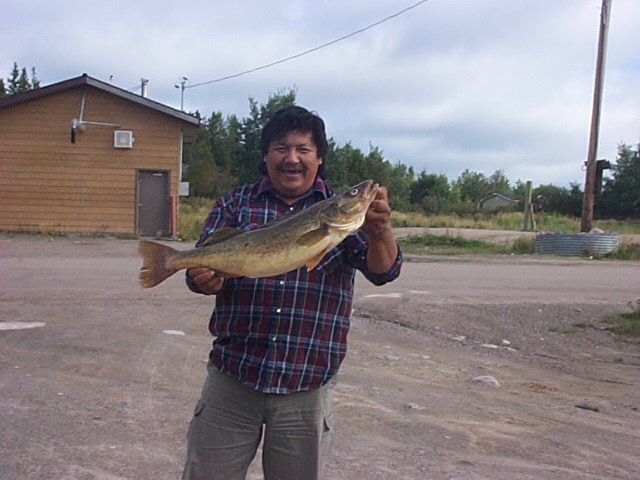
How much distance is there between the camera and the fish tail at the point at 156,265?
275 centimetres

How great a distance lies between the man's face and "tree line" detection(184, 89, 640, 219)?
33.7m

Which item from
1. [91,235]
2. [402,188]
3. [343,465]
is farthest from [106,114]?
[402,188]

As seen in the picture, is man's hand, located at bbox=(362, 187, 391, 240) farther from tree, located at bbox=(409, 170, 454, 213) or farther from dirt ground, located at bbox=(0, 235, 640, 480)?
tree, located at bbox=(409, 170, 454, 213)

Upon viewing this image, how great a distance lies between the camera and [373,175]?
136ft

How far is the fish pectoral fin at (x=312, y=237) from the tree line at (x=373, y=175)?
34100 mm

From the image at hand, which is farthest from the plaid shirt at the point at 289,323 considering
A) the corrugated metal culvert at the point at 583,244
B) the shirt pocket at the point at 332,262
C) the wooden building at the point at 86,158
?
the wooden building at the point at 86,158

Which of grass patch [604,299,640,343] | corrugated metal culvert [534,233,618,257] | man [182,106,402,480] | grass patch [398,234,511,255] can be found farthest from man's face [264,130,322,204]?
corrugated metal culvert [534,233,618,257]

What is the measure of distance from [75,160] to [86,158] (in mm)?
312

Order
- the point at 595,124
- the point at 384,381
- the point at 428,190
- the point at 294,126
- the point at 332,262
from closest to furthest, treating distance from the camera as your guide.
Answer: the point at 332,262 < the point at 294,126 < the point at 384,381 < the point at 595,124 < the point at 428,190

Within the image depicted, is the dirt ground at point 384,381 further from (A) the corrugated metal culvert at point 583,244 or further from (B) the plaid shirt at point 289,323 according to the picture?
(A) the corrugated metal culvert at point 583,244

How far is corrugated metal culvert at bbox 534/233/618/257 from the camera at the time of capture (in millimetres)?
18594

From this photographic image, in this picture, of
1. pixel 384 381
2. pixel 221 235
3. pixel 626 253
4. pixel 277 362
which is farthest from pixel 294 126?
pixel 626 253

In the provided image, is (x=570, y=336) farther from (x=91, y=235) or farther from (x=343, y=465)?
(x=91, y=235)

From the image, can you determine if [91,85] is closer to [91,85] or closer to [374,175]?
[91,85]
